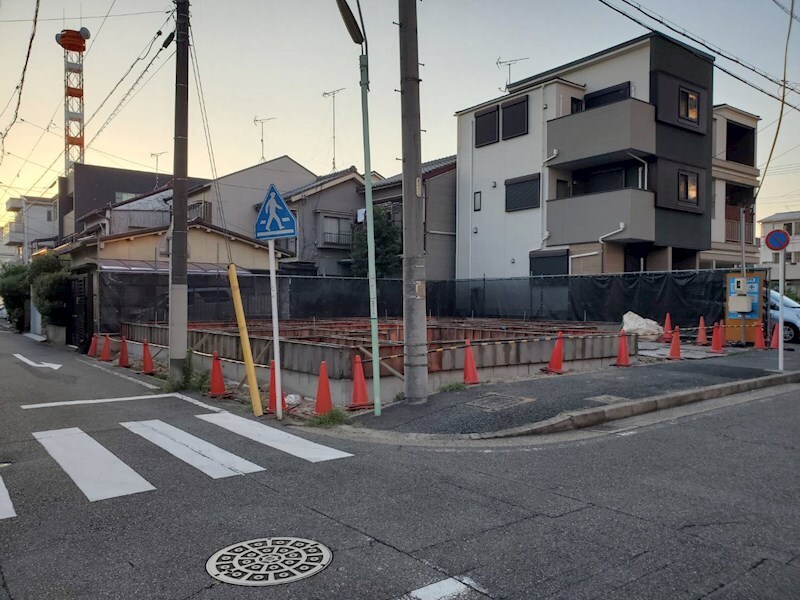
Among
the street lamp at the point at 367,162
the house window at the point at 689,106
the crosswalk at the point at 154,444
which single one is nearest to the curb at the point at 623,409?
the street lamp at the point at 367,162

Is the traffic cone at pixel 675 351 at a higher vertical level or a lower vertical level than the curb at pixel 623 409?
higher

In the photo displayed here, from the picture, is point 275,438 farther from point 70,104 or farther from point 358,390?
point 70,104

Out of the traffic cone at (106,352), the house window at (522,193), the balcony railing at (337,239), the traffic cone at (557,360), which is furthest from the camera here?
the balcony railing at (337,239)

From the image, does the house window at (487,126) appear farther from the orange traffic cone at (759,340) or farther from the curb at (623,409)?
the curb at (623,409)

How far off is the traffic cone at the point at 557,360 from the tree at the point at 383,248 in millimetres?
18731

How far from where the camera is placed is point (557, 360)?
11328 millimetres

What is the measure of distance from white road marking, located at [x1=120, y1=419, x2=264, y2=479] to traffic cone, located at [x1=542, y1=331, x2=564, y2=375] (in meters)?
6.94

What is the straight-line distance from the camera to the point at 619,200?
2234 cm

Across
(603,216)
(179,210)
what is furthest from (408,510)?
(603,216)

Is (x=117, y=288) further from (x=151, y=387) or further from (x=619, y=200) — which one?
(x=619, y=200)

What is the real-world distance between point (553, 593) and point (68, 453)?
5.43 meters

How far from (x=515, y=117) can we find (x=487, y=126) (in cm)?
183

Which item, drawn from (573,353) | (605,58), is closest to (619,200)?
(605,58)

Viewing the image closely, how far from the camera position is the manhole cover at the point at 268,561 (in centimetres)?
344
